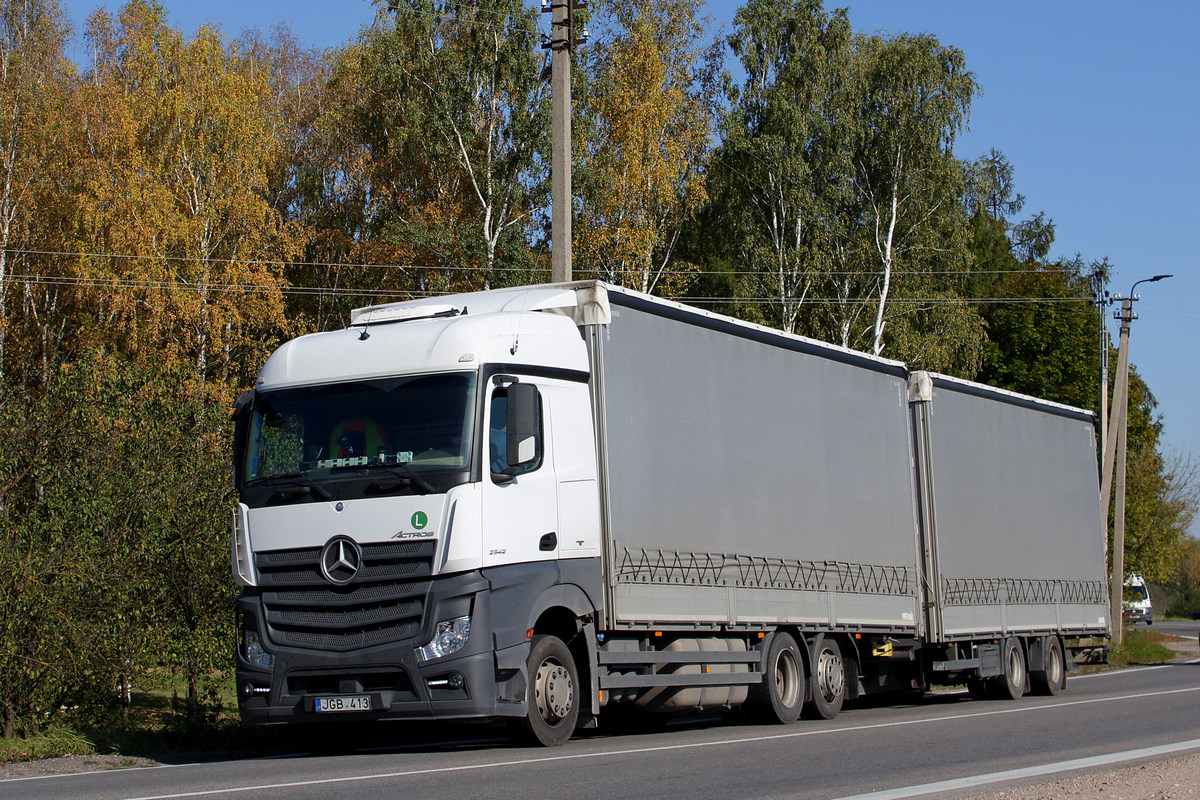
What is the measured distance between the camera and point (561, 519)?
34.1 feet

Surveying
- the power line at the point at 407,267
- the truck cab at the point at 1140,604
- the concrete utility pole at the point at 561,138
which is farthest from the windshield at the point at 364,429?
the truck cab at the point at 1140,604

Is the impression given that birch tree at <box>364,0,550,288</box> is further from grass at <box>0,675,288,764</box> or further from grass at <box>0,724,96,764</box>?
grass at <box>0,724,96,764</box>

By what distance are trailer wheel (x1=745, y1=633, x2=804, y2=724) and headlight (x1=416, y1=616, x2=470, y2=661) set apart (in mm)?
4317

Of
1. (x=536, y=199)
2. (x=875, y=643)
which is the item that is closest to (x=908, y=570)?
(x=875, y=643)

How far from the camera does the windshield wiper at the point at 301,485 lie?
9.88 m

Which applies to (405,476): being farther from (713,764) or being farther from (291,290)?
(291,290)

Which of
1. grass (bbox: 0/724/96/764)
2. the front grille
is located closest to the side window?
the front grille

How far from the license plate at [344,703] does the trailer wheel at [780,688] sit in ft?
15.1

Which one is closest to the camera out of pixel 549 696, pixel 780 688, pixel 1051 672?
pixel 549 696

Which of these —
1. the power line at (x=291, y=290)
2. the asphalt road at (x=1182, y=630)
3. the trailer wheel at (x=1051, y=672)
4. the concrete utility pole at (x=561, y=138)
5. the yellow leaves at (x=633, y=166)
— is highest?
the yellow leaves at (x=633, y=166)

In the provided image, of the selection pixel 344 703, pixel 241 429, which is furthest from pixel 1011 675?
pixel 241 429

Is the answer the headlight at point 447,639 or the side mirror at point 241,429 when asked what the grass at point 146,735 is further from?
the headlight at point 447,639

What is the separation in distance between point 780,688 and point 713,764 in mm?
4257

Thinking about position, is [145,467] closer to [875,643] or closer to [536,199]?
[875,643]
